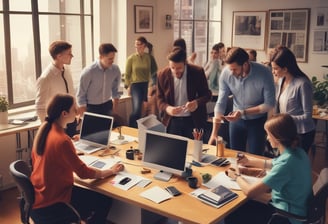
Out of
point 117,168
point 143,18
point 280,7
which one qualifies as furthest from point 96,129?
point 280,7

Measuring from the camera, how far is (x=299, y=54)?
7.25 meters

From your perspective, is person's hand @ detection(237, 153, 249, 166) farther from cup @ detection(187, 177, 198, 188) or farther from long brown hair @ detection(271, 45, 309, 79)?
long brown hair @ detection(271, 45, 309, 79)

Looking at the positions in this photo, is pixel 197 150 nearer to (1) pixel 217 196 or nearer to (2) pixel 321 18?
(1) pixel 217 196

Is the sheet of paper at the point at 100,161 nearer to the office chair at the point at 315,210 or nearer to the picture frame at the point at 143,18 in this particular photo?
the office chair at the point at 315,210

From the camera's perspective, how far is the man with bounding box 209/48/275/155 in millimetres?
3514

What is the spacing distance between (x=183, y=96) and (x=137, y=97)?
2.29m

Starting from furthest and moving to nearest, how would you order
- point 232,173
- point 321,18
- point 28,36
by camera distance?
point 321,18 → point 28,36 → point 232,173

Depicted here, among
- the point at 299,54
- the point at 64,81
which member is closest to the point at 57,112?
the point at 64,81

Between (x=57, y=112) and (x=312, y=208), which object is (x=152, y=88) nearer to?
(x=57, y=112)

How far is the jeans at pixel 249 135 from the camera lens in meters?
3.62

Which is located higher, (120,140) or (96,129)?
(96,129)

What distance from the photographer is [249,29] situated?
7.99 meters

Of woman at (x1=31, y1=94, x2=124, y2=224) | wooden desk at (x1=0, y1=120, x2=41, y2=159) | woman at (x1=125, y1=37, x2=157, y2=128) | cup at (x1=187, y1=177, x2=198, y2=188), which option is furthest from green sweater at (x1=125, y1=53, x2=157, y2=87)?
cup at (x1=187, y1=177, x2=198, y2=188)

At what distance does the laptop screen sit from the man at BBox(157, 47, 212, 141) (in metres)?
0.60
